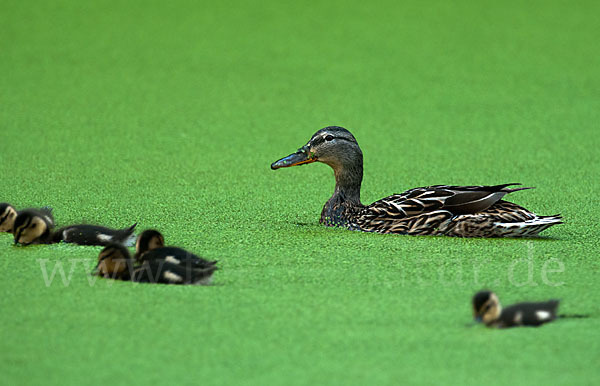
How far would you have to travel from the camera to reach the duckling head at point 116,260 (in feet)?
12.2

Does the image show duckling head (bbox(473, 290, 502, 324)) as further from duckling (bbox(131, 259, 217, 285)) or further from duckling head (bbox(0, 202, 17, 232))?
duckling head (bbox(0, 202, 17, 232))

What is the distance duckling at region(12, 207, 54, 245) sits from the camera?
418 centimetres

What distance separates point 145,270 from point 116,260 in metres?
0.11

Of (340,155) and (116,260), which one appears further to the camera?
(340,155)

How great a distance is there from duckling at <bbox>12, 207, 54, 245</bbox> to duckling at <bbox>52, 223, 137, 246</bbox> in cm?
5

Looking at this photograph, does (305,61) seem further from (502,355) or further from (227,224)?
(502,355)

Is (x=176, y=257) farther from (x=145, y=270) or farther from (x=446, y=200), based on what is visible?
(x=446, y=200)

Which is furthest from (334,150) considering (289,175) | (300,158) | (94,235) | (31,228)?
(31,228)

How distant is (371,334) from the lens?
3.17m

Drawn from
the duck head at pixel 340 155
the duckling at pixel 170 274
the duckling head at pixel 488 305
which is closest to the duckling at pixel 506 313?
the duckling head at pixel 488 305

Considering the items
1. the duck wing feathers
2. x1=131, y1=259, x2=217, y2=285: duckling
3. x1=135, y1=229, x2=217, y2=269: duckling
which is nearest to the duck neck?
the duck wing feathers

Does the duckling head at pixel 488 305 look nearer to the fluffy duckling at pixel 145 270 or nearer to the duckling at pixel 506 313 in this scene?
the duckling at pixel 506 313

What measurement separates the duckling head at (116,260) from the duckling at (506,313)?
1248 mm

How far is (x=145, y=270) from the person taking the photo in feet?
12.1
